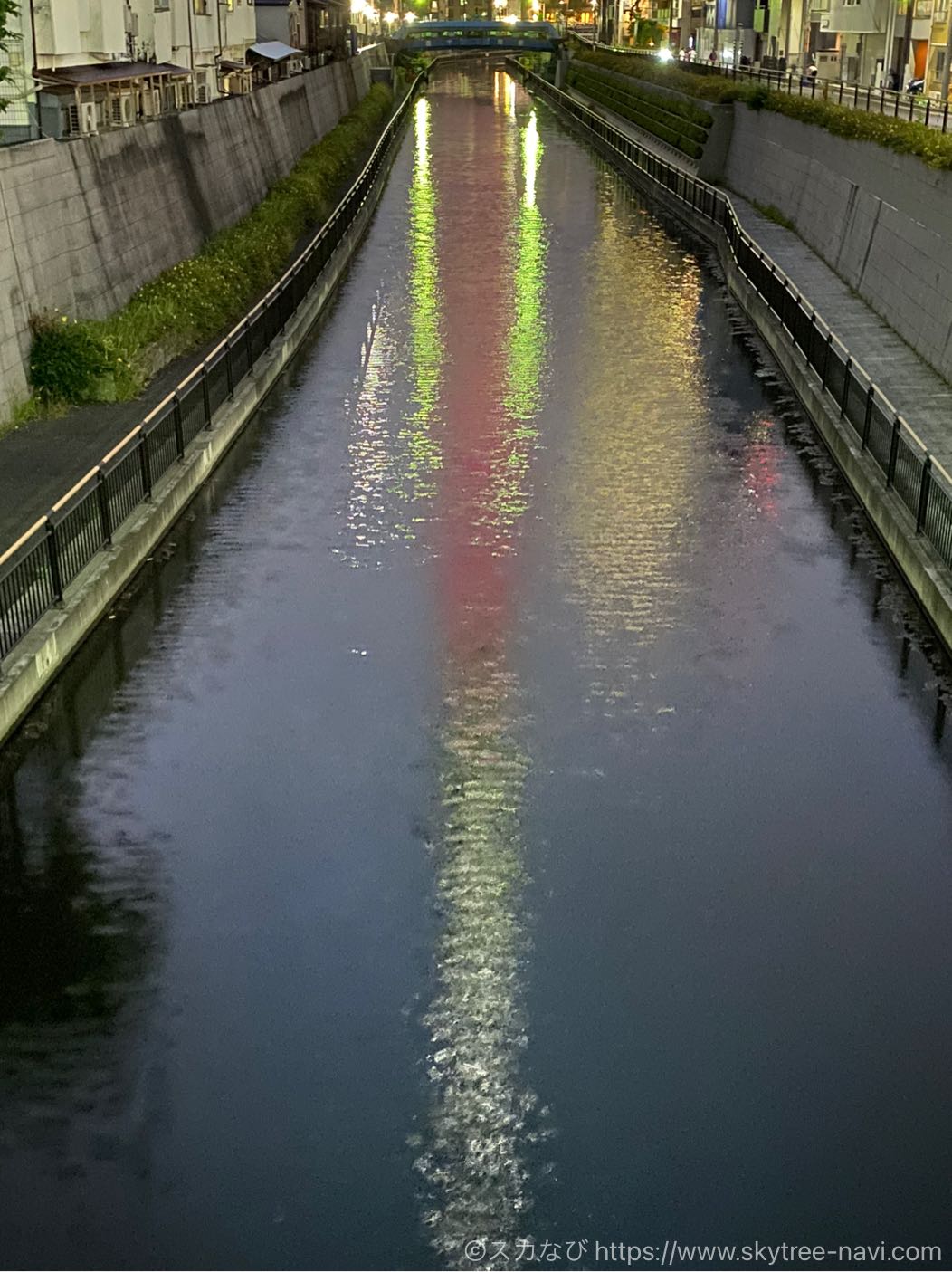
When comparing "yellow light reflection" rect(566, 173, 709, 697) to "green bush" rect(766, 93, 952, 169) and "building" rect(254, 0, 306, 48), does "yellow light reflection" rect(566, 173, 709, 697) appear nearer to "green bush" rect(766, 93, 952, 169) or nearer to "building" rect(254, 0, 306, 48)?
"green bush" rect(766, 93, 952, 169)

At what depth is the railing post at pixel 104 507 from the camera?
Result: 1664cm

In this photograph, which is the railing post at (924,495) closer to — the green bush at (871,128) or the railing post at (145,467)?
the railing post at (145,467)

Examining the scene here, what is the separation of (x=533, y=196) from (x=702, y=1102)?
4887 centimetres

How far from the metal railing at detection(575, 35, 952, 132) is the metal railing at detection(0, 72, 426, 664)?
1395cm

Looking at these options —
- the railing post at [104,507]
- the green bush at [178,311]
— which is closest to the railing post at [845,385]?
the green bush at [178,311]

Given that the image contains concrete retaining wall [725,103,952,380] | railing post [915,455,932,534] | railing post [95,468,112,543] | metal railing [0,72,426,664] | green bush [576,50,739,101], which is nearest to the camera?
metal railing [0,72,426,664]

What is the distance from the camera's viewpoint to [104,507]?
670 inches

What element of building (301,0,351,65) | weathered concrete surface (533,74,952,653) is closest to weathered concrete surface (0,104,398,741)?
weathered concrete surface (533,74,952,653)

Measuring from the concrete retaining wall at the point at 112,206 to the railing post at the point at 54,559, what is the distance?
668 centimetres

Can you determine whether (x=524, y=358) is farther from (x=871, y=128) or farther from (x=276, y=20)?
(x=276, y=20)

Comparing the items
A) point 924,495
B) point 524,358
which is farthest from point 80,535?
point 524,358

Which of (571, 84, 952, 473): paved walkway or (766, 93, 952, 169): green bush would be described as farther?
(766, 93, 952, 169): green bush

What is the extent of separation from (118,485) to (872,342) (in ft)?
49.3

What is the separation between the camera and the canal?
28.9ft
